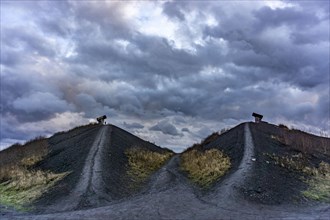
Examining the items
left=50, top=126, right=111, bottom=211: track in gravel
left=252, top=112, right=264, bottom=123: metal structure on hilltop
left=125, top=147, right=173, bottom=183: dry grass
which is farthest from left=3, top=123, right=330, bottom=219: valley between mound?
left=252, top=112, right=264, bottom=123: metal structure on hilltop

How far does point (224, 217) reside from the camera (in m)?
20.1

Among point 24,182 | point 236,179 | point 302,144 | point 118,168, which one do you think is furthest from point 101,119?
point 236,179

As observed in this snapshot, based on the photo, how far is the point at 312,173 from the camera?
3125 centimetres

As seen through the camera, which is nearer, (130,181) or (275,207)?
(275,207)

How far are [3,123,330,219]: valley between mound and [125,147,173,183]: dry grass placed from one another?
0.76 m

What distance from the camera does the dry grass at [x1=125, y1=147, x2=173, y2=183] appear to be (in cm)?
3541

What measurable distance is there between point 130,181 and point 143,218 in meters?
12.9

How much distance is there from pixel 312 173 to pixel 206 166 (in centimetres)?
866

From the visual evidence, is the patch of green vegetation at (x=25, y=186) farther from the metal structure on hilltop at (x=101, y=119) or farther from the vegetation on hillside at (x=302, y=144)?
the vegetation on hillside at (x=302, y=144)

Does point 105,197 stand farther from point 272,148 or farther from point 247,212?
point 272,148

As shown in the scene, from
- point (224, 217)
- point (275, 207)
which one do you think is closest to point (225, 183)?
point (275, 207)

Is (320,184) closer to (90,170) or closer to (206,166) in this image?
(206,166)

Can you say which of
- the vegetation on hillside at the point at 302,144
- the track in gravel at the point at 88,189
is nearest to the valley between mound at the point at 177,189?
the track in gravel at the point at 88,189

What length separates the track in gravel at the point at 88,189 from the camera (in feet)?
84.7
